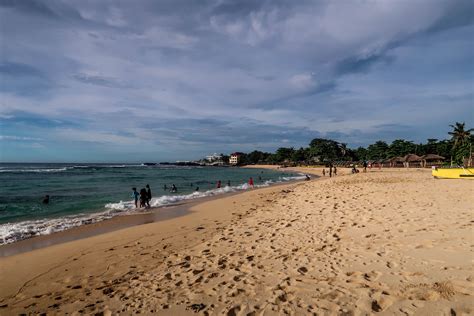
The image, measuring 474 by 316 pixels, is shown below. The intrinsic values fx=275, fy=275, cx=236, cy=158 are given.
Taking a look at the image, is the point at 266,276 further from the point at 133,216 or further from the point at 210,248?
the point at 133,216

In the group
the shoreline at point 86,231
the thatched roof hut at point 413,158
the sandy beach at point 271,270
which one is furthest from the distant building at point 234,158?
the sandy beach at point 271,270

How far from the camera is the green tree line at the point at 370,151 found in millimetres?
49469

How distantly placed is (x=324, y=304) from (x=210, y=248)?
3.64 metres

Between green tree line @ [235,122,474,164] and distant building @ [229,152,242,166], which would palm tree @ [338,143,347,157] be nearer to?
green tree line @ [235,122,474,164]

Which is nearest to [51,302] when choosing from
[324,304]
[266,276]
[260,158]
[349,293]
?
[266,276]

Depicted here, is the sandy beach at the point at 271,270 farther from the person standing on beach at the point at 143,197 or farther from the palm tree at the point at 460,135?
the palm tree at the point at 460,135

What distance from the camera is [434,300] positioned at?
3549 mm

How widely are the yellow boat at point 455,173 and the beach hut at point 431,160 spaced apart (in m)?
31.1

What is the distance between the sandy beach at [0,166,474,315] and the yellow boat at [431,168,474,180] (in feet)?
51.9

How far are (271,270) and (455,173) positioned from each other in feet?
76.7

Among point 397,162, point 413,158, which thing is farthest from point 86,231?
point 397,162

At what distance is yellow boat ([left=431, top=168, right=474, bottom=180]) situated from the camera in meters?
20.6

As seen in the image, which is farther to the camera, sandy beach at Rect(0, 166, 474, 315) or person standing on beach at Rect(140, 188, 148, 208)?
person standing on beach at Rect(140, 188, 148, 208)

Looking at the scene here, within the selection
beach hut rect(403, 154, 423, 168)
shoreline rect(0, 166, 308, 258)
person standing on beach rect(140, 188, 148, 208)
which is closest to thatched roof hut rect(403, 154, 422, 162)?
beach hut rect(403, 154, 423, 168)
